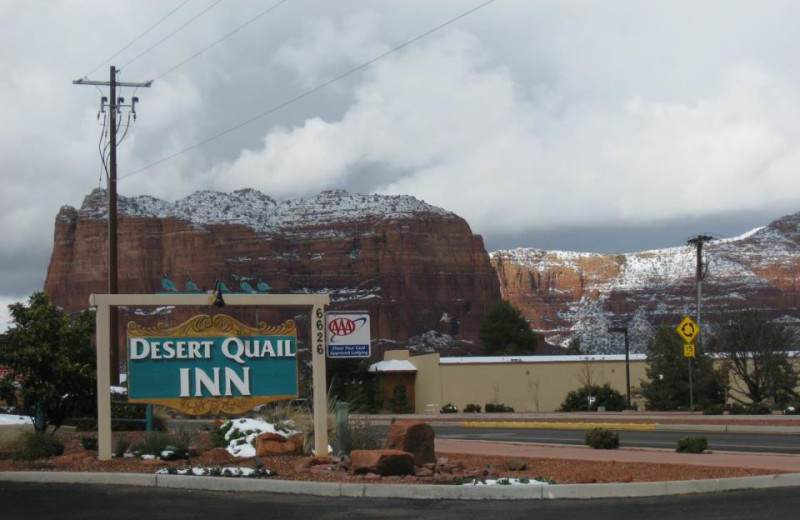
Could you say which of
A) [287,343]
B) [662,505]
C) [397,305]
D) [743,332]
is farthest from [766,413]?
[397,305]

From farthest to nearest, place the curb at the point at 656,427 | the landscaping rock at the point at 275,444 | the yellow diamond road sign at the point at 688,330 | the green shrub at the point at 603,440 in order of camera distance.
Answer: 1. the yellow diamond road sign at the point at 688,330
2. the curb at the point at 656,427
3. the green shrub at the point at 603,440
4. the landscaping rock at the point at 275,444

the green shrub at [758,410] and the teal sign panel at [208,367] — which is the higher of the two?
the teal sign panel at [208,367]

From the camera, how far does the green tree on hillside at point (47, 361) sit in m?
21.6

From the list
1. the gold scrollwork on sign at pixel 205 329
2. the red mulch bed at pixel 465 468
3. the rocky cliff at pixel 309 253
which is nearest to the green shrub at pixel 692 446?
the red mulch bed at pixel 465 468

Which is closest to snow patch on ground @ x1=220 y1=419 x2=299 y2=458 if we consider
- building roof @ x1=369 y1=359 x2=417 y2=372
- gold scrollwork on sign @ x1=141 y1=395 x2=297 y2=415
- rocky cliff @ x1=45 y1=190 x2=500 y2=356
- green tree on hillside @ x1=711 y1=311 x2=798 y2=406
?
gold scrollwork on sign @ x1=141 y1=395 x2=297 y2=415

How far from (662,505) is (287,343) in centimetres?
866

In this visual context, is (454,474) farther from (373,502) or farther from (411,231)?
(411,231)

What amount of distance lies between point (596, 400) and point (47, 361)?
45818 mm

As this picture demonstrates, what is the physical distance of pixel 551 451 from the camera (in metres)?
22.3

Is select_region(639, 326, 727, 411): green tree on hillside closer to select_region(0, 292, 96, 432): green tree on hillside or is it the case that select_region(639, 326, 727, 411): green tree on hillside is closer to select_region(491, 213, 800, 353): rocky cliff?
select_region(0, 292, 96, 432): green tree on hillside

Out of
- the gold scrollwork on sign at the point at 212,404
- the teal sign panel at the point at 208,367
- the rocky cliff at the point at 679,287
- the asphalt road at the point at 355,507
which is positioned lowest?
the asphalt road at the point at 355,507

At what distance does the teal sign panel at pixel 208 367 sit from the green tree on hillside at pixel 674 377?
129 ft

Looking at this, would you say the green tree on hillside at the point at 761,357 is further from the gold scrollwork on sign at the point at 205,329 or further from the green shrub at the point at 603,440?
the gold scrollwork on sign at the point at 205,329

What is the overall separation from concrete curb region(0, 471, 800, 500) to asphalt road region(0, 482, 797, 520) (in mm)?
302
